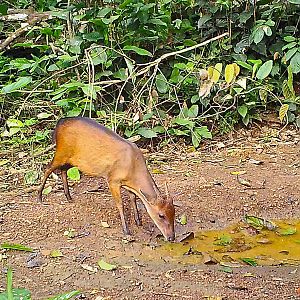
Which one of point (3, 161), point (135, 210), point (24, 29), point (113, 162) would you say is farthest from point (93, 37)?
point (135, 210)

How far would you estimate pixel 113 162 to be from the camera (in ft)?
15.1

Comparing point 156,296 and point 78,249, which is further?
point 78,249

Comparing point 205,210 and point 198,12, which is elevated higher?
point 198,12

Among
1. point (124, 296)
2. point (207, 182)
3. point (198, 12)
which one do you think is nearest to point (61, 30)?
point (198, 12)

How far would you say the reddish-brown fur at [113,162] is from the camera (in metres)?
4.36

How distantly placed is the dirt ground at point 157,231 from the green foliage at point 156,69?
63 centimetres

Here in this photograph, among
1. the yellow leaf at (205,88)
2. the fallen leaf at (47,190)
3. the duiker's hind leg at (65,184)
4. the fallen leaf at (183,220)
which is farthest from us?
the yellow leaf at (205,88)

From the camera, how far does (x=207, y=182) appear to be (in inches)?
222

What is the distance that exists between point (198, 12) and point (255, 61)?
1.26m

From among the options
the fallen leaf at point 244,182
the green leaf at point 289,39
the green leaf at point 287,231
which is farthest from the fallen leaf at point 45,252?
the green leaf at point 289,39

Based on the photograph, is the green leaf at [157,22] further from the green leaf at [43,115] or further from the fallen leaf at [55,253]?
the fallen leaf at [55,253]

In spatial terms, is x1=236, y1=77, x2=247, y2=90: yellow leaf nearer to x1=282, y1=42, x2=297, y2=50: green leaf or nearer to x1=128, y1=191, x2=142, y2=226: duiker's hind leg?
x1=282, y1=42, x2=297, y2=50: green leaf

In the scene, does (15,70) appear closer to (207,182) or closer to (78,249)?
(207,182)

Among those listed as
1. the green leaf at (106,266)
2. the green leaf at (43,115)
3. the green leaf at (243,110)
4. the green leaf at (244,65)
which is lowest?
the green leaf at (243,110)
